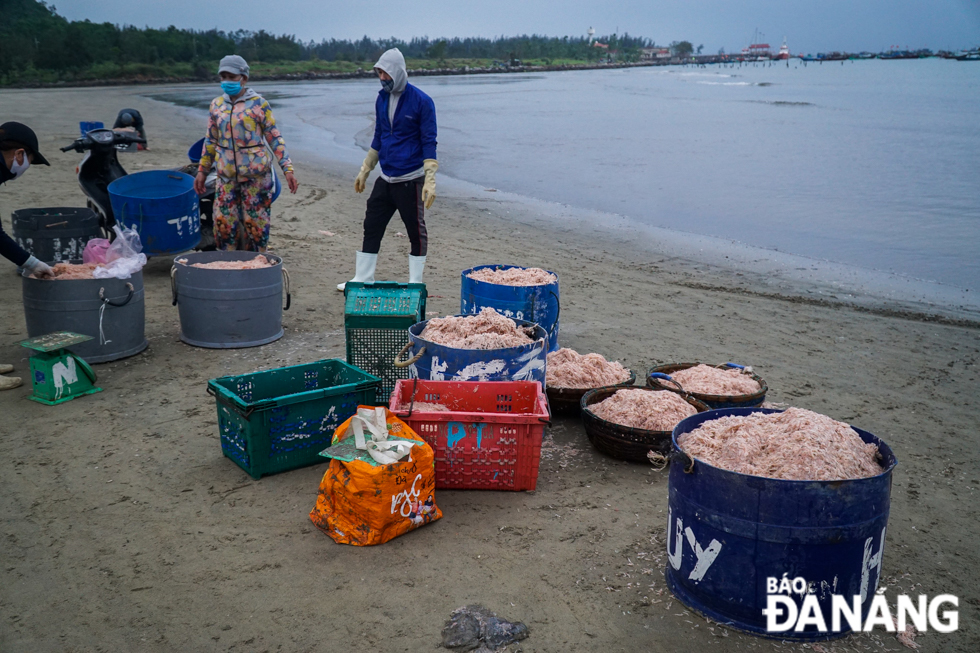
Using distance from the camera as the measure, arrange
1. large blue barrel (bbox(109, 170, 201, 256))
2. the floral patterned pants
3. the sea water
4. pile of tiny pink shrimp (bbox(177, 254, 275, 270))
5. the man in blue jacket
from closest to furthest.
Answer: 1. pile of tiny pink shrimp (bbox(177, 254, 275, 270))
2. the man in blue jacket
3. the floral patterned pants
4. large blue barrel (bbox(109, 170, 201, 256))
5. the sea water

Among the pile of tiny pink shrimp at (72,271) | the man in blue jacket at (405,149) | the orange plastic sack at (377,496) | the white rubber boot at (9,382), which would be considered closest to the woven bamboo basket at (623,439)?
the orange plastic sack at (377,496)

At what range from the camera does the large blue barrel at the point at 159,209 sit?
7.96 m

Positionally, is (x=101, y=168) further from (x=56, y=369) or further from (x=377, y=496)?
(x=377, y=496)

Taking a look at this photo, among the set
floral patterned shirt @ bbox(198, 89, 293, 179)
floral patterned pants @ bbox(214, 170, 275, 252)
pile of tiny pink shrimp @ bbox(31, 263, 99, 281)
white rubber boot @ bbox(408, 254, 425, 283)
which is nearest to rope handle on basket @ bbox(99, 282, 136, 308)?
pile of tiny pink shrimp @ bbox(31, 263, 99, 281)

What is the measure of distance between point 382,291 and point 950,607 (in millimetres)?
3660

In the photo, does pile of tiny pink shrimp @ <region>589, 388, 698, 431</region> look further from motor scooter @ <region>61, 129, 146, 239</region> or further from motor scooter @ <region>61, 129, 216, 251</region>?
motor scooter @ <region>61, 129, 146, 239</region>

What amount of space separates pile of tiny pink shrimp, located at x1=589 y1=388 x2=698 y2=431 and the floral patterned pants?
13.8 feet

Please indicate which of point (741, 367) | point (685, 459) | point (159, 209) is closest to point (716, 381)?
point (741, 367)

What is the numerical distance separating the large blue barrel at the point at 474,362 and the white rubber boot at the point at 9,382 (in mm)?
3036

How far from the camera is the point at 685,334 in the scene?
7285mm

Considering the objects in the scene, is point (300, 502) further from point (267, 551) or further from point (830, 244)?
point (830, 244)

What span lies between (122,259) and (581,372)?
373 centimetres

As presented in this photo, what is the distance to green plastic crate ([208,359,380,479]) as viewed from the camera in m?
4.21
